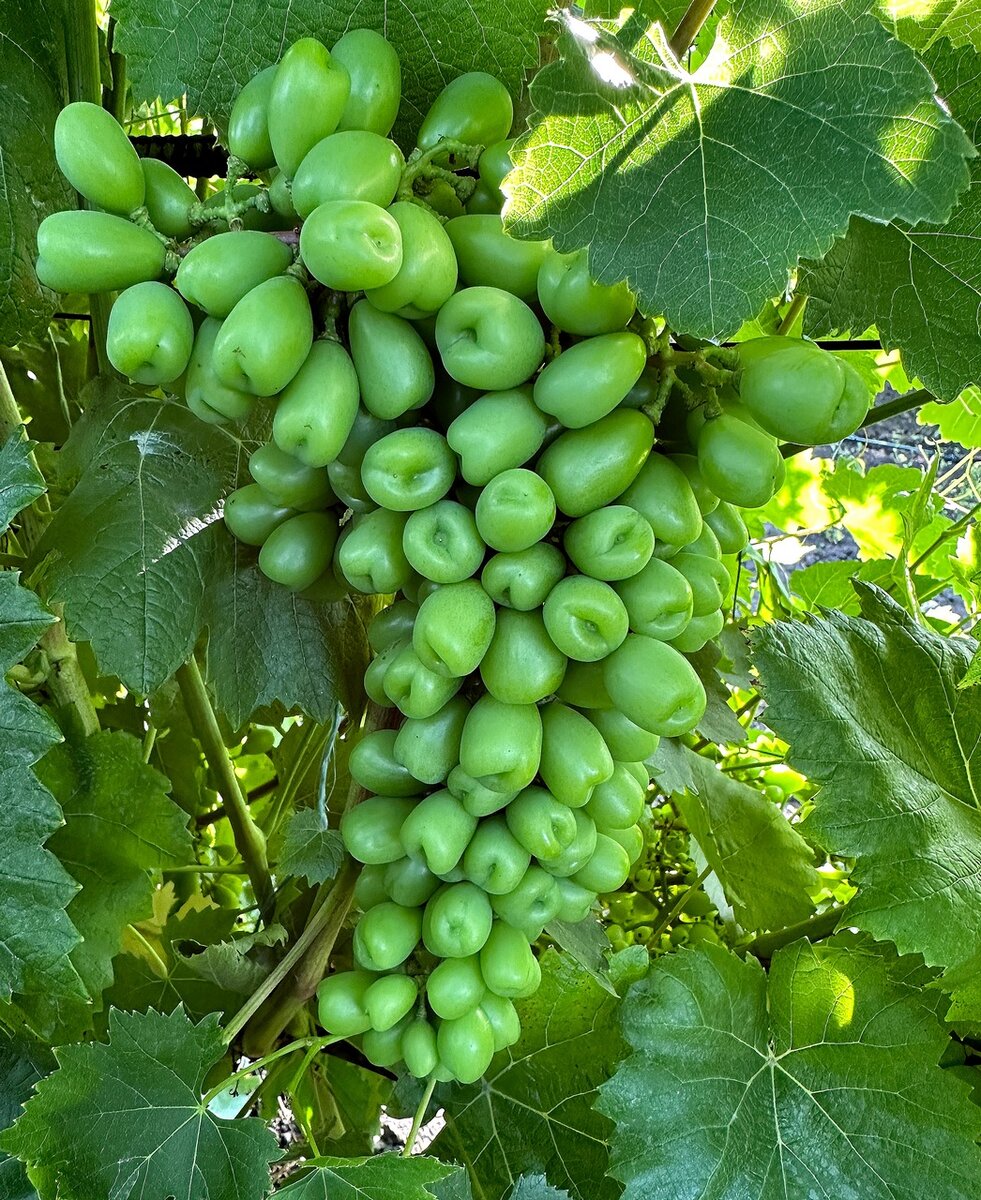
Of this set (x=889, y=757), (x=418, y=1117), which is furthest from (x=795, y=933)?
(x=418, y=1117)

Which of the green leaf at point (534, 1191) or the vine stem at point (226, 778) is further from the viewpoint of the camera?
the vine stem at point (226, 778)

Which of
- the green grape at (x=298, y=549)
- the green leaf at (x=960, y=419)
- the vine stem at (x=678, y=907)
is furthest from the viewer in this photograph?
the green leaf at (x=960, y=419)

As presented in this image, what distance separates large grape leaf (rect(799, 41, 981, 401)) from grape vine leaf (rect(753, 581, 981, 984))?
19 cm

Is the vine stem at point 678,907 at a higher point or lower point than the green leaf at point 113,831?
lower

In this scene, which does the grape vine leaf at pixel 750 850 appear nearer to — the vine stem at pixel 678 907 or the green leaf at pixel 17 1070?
the vine stem at pixel 678 907

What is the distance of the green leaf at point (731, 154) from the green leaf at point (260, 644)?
0.27 m

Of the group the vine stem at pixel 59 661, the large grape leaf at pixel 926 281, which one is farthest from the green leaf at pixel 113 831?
the large grape leaf at pixel 926 281

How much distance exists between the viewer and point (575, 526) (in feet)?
1.24

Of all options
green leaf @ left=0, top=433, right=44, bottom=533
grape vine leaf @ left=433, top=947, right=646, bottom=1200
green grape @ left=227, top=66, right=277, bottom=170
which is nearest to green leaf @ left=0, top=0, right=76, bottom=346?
green leaf @ left=0, top=433, right=44, bottom=533

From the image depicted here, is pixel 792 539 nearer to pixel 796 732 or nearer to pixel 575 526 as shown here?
pixel 796 732

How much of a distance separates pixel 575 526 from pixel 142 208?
0.71 feet

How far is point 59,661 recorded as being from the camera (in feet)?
1.98

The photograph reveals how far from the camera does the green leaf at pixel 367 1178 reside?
461 mm

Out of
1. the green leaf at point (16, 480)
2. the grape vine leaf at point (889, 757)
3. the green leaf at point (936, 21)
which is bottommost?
the grape vine leaf at point (889, 757)
